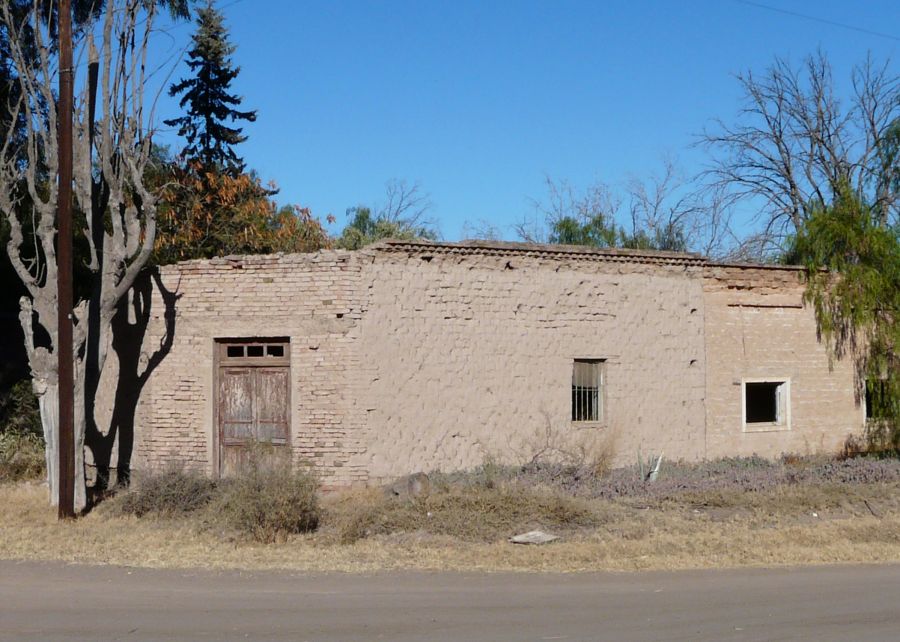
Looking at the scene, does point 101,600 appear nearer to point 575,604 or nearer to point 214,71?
point 575,604

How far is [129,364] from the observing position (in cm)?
1753

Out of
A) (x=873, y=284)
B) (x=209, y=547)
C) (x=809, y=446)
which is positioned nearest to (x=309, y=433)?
(x=209, y=547)

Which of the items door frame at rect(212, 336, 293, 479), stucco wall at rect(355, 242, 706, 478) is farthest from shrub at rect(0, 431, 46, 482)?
stucco wall at rect(355, 242, 706, 478)

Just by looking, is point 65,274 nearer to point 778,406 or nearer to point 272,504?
point 272,504

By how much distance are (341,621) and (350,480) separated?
714cm

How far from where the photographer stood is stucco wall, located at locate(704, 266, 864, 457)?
62.8ft

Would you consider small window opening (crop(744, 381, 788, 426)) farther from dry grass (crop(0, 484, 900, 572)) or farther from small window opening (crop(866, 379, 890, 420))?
dry grass (crop(0, 484, 900, 572))

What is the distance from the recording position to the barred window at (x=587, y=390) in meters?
17.9

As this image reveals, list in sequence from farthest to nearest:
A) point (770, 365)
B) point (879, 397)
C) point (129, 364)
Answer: point (879, 397) → point (770, 365) → point (129, 364)

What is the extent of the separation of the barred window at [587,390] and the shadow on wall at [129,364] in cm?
681

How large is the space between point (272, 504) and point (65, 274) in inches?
173

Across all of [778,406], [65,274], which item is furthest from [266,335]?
[778,406]

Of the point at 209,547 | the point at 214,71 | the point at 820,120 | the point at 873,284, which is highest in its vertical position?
the point at 214,71

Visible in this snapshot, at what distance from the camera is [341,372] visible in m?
16.2
